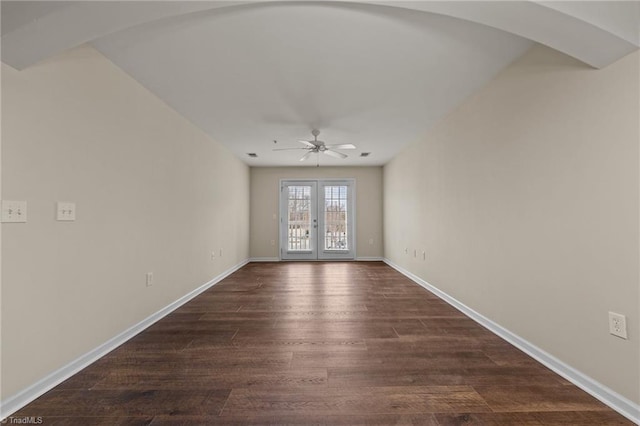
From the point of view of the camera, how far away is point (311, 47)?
1.99 meters

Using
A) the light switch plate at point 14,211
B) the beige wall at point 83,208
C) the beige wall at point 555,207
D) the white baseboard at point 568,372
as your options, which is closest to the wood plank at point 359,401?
the white baseboard at point 568,372

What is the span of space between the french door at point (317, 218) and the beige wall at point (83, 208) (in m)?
3.60

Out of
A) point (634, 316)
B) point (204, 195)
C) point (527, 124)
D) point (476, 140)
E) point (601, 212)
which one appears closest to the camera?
point (634, 316)

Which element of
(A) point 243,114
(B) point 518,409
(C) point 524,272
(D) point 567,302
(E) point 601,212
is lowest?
(B) point 518,409

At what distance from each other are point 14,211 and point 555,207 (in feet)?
10.9

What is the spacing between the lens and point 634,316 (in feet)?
4.57

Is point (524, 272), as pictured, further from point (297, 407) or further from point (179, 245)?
point (179, 245)

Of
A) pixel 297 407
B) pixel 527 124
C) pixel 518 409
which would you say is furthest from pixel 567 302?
pixel 297 407

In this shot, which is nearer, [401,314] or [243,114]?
[401,314]

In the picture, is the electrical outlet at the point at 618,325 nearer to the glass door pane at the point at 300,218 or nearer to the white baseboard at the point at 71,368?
the white baseboard at the point at 71,368

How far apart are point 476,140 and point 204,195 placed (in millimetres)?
3496

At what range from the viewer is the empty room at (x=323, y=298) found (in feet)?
4.69

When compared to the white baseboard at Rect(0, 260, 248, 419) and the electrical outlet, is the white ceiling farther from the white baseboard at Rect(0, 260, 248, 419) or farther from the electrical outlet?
the white baseboard at Rect(0, 260, 248, 419)

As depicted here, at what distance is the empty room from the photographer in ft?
4.69
